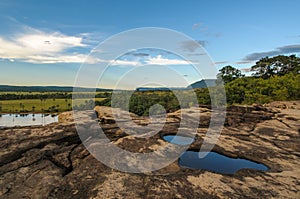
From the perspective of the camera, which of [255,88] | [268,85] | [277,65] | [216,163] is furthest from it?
[277,65]

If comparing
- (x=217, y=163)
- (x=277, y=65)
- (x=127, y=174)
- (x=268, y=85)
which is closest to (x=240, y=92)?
(x=268, y=85)

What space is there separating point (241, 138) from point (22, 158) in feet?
31.9

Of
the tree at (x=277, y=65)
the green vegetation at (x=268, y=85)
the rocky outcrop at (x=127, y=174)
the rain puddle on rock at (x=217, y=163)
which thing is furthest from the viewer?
the tree at (x=277, y=65)

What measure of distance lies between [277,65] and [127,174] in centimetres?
6918

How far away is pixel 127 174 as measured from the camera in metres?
6.10

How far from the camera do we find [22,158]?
23.1 ft

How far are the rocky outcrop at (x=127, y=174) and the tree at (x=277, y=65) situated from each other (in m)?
59.4

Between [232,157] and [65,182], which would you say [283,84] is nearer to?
[232,157]

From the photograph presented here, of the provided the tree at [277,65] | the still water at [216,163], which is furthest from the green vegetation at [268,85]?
the still water at [216,163]

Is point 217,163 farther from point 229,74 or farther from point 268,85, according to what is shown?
point 229,74

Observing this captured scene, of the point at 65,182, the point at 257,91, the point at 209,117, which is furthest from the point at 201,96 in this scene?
the point at 65,182

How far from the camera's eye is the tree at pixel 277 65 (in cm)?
6034

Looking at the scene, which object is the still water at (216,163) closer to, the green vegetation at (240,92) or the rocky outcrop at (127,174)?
the rocky outcrop at (127,174)

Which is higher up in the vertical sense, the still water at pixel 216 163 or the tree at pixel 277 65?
the tree at pixel 277 65
